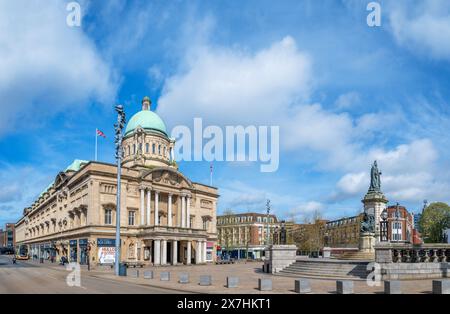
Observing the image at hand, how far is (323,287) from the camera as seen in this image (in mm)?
24438

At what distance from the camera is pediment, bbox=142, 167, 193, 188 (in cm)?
6888

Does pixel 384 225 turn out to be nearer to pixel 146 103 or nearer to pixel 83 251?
pixel 83 251

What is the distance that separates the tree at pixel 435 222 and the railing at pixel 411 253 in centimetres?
6026

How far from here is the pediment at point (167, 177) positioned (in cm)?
6888

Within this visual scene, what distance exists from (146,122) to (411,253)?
2422 inches

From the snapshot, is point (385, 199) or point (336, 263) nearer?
point (336, 263)

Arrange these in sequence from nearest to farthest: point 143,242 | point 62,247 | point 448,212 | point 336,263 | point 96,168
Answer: point 336,263 → point 96,168 → point 143,242 → point 62,247 → point 448,212

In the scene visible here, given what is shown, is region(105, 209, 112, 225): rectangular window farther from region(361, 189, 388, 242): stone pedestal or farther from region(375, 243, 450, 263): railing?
region(375, 243, 450, 263): railing

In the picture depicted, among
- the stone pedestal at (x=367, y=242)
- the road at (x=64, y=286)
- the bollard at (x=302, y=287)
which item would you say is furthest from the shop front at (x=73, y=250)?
the bollard at (x=302, y=287)
